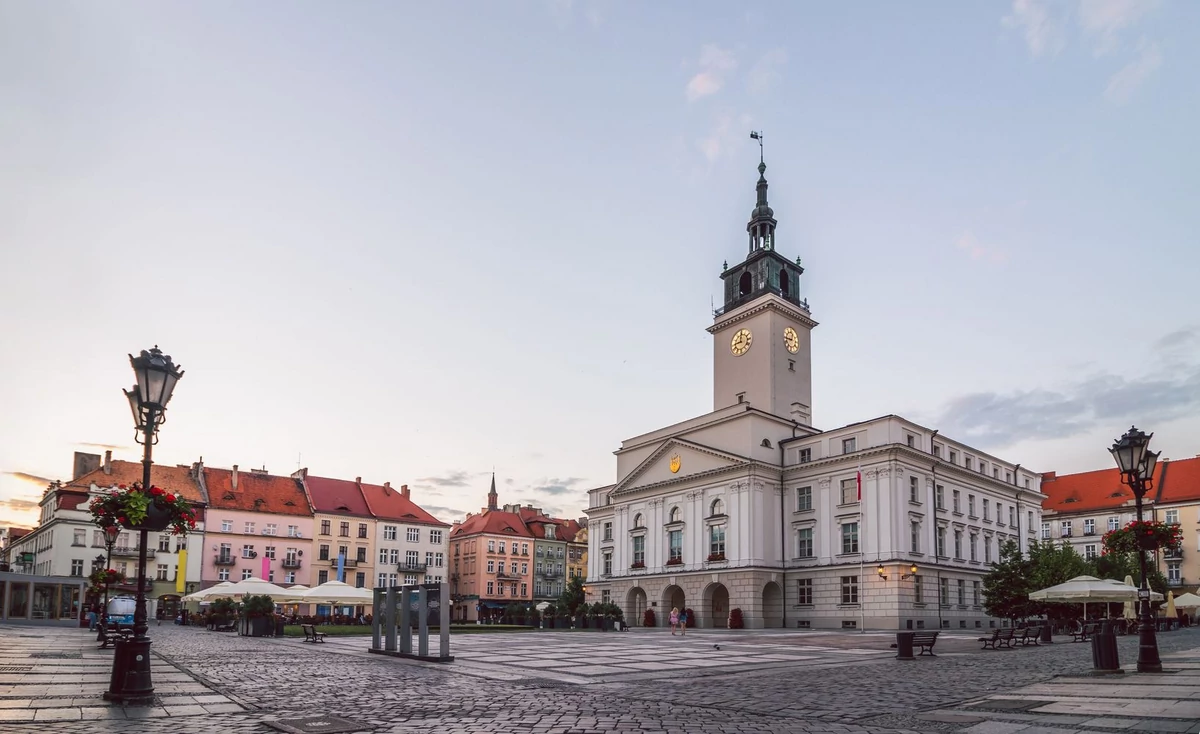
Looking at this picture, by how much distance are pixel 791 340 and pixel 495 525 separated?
4847 cm

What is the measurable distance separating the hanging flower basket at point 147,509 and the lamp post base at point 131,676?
5.75 feet

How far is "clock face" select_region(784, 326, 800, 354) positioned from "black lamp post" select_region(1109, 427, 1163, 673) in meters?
51.9

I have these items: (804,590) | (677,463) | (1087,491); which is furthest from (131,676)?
(1087,491)

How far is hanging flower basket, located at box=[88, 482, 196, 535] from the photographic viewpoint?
13.5 meters

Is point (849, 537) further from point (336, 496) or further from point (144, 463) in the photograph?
point (336, 496)

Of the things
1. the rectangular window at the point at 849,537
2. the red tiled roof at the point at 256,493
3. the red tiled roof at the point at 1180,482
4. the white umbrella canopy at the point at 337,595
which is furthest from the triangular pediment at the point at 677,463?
the red tiled roof at the point at 1180,482

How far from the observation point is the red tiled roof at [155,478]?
74875mm

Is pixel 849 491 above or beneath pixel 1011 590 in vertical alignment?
above

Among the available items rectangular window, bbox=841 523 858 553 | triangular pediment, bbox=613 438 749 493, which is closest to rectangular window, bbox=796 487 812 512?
rectangular window, bbox=841 523 858 553

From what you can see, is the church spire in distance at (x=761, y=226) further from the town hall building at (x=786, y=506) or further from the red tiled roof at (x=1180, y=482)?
the red tiled roof at (x=1180, y=482)

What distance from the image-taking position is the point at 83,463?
83.8 m

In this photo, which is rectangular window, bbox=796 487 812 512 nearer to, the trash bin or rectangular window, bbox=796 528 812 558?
rectangular window, bbox=796 528 812 558

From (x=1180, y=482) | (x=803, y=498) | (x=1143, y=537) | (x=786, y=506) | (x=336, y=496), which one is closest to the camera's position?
(x=1143, y=537)

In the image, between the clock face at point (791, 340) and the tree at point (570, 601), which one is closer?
the tree at point (570, 601)
